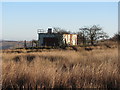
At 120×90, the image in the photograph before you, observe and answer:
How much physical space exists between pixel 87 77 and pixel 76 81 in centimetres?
48

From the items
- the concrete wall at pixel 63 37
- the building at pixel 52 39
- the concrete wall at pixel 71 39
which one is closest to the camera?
the building at pixel 52 39

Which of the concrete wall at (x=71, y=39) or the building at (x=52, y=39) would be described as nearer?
the building at (x=52, y=39)

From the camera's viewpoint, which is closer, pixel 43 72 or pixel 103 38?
pixel 43 72

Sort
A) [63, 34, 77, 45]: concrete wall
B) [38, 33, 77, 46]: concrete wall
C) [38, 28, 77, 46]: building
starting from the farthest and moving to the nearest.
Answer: [63, 34, 77, 45]: concrete wall → [38, 33, 77, 46]: concrete wall → [38, 28, 77, 46]: building

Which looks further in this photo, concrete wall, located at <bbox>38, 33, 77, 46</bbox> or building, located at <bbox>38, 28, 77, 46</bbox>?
concrete wall, located at <bbox>38, 33, 77, 46</bbox>

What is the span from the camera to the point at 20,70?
5359 mm

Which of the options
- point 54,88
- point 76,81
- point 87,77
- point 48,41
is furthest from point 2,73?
point 48,41

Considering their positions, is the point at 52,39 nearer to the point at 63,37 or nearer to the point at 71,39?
the point at 63,37

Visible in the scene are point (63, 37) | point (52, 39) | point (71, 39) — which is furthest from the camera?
point (71, 39)

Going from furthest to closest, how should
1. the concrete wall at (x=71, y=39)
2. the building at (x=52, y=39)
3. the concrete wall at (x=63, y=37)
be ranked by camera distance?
the concrete wall at (x=71, y=39)
the concrete wall at (x=63, y=37)
the building at (x=52, y=39)

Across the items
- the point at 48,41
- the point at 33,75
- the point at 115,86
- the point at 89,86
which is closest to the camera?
the point at 89,86

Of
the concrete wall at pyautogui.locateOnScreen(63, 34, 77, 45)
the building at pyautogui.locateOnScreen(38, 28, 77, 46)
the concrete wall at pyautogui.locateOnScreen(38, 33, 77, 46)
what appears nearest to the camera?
the building at pyautogui.locateOnScreen(38, 28, 77, 46)

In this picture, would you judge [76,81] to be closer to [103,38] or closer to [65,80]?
[65,80]

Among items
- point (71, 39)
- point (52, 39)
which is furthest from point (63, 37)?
point (71, 39)
